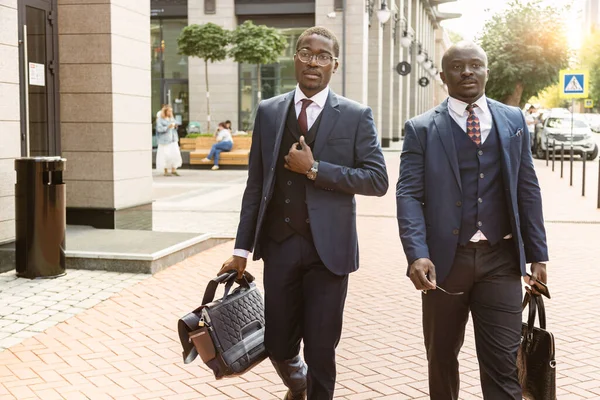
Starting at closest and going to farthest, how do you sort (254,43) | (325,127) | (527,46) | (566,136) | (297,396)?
1. (325,127)
2. (297,396)
3. (254,43)
4. (566,136)
5. (527,46)

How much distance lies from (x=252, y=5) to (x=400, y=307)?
26.3 m

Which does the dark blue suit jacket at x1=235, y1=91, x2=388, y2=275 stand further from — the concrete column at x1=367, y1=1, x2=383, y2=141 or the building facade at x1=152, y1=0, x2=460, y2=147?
the concrete column at x1=367, y1=1, x2=383, y2=141

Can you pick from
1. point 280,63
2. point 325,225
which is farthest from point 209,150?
A: point 325,225

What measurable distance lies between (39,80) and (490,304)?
802cm

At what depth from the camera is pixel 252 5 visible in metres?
32.0

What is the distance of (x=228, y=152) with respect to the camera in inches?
1010

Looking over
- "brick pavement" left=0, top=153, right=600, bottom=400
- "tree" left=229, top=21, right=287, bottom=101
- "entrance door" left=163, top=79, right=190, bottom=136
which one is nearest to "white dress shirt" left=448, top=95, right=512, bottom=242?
"brick pavement" left=0, top=153, right=600, bottom=400

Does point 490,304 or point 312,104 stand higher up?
point 312,104

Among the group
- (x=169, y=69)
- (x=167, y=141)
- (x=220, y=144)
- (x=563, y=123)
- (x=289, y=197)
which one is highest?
(x=169, y=69)

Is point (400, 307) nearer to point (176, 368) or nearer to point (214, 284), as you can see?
point (176, 368)

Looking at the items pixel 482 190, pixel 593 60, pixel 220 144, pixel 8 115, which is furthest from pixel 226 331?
pixel 593 60

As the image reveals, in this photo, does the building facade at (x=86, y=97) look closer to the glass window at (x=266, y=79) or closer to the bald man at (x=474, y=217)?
the bald man at (x=474, y=217)

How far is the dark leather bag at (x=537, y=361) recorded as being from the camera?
3.37m

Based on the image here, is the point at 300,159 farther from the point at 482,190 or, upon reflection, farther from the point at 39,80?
the point at 39,80
